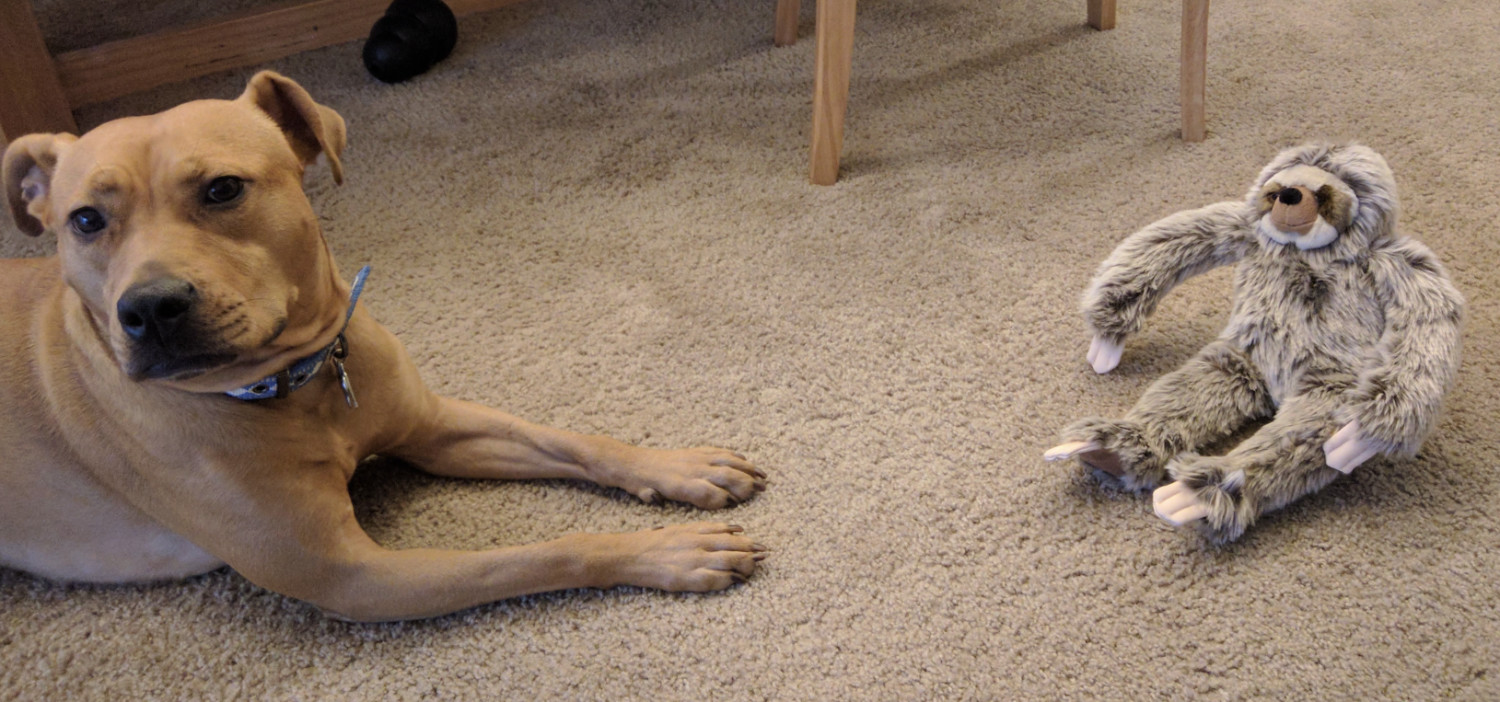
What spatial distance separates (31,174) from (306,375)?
442 mm

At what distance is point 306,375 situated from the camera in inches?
54.0

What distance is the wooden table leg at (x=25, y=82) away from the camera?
239cm

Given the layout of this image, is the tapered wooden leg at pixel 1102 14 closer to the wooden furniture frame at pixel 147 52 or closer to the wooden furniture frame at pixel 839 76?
the wooden furniture frame at pixel 839 76

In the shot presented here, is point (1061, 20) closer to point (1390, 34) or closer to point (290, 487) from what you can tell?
point (1390, 34)

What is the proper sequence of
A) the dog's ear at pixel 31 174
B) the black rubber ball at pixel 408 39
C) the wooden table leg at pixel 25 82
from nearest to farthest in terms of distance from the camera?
the dog's ear at pixel 31 174, the wooden table leg at pixel 25 82, the black rubber ball at pixel 408 39

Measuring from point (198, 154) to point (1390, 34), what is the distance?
2.68 meters

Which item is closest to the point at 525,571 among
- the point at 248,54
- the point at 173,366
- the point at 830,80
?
the point at 173,366

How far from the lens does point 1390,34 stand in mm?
2615

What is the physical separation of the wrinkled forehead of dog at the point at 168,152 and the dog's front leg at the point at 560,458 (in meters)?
0.46

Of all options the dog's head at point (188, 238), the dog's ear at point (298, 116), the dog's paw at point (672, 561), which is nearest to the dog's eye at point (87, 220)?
the dog's head at point (188, 238)

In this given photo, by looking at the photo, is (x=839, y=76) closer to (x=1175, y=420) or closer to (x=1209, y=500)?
(x=1175, y=420)

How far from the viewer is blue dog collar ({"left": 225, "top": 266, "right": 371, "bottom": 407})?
1330 mm

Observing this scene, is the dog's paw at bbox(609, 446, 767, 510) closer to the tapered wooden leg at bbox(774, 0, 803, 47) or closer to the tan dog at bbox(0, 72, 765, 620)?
the tan dog at bbox(0, 72, 765, 620)

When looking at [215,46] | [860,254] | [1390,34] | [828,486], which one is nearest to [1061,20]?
[1390,34]
